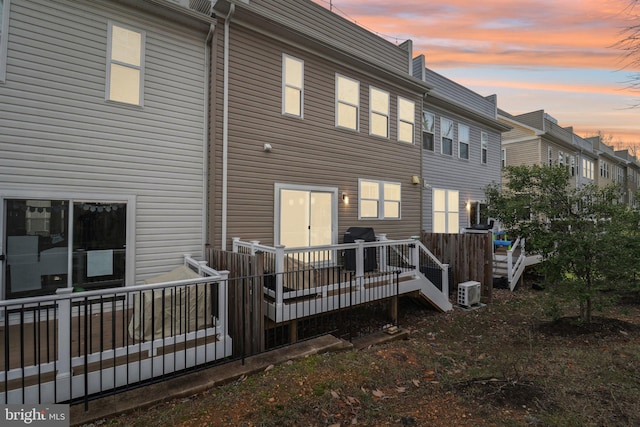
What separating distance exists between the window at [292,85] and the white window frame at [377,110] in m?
2.53

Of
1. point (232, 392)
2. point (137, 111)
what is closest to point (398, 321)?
point (232, 392)

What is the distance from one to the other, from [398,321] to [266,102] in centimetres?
608

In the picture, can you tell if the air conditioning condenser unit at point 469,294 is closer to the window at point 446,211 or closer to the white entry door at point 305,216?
the white entry door at point 305,216

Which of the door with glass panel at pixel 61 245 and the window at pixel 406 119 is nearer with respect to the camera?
the door with glass panel at pixel 61 245

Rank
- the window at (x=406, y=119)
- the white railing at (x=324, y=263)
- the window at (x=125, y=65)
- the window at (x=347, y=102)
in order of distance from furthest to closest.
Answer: the window at (x=406, y=119)
the window at (x=347, y=102)
the window at (x=125, y=65)
the white railing at (x=324, y=263)

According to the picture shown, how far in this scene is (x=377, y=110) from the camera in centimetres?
984

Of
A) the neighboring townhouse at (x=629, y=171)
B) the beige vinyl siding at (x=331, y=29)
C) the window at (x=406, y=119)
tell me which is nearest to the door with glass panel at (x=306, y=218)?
the window at (x=406, y=119)

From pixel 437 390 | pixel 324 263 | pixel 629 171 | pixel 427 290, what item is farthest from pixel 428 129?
pixel 629 171

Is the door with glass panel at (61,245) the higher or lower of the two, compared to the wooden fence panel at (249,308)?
higher

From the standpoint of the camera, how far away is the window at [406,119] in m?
10.5

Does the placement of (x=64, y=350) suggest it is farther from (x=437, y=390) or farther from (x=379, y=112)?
(x=379, y=112)

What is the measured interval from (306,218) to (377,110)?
14.1ft

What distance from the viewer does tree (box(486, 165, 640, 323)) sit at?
5.70 metres

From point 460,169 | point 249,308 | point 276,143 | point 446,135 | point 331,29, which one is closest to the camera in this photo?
point 249,308
